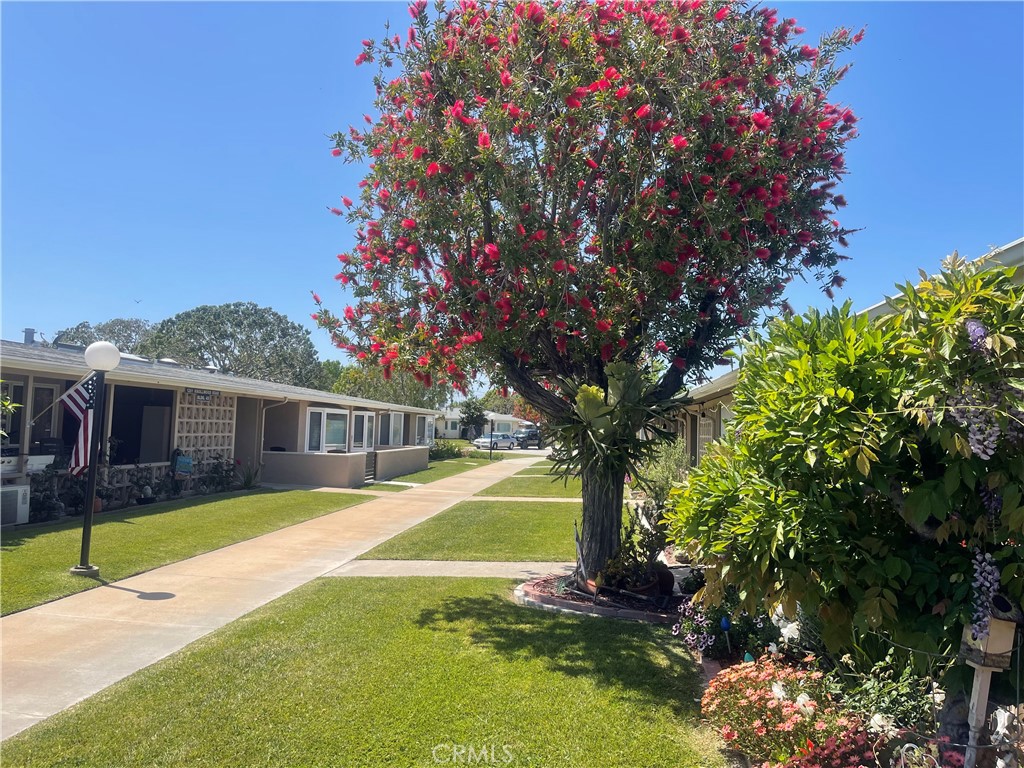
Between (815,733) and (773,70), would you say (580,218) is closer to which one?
(773,70)

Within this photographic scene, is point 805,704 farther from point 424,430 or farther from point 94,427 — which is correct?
point 424,430

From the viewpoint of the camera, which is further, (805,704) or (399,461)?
(399,461)

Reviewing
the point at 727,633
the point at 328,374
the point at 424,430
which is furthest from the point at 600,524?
the point at 328,374

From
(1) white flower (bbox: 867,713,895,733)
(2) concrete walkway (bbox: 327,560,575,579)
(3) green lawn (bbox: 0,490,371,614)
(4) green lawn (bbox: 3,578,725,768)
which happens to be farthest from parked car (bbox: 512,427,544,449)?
(1) white flower (bbox: 867,713,895,733)

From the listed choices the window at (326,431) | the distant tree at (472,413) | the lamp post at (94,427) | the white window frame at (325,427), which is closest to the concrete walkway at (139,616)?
the lamp post at (94,427)

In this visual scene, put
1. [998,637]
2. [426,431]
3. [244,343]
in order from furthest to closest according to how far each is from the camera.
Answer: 1. [244,343]
2. [426,431]
3. [998,637]

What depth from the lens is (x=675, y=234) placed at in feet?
21.3

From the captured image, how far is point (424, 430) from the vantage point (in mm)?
38531

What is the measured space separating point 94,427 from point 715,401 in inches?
432

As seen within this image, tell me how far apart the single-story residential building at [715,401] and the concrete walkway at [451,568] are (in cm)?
274

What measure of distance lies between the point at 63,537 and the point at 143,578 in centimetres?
294

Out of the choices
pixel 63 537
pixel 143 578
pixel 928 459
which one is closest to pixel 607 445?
pixel 928 459

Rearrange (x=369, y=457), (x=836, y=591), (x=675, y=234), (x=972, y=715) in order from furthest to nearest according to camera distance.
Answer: (x=369, y=457), (x=675, y=234), (x=836, y=591), (x=972, y=715)

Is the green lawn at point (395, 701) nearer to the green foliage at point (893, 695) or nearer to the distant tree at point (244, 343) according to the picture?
the green foliage at point (893, 695)
